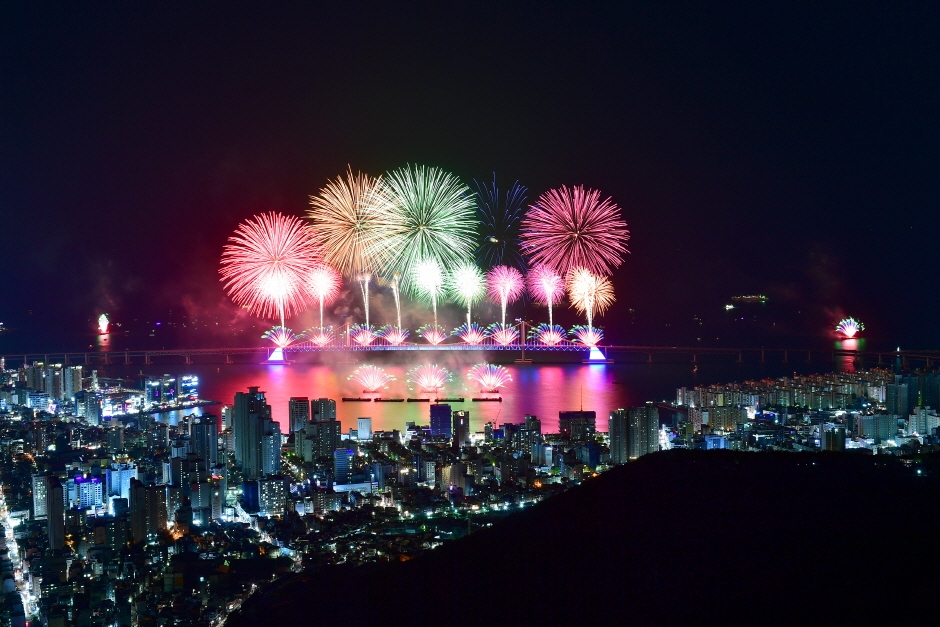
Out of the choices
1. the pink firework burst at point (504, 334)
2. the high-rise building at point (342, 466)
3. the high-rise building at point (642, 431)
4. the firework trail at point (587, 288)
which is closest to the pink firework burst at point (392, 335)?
the pink firework burst at point (504, 334)

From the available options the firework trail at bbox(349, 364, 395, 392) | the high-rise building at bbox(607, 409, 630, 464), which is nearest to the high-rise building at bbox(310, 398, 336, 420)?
the firework trail at bbox(349, 364, 395, 392)

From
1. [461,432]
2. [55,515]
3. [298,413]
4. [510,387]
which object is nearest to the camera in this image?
[55,515]

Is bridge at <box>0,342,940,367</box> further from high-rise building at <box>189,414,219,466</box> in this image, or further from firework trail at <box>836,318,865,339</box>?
high-rise building at <box>189,414,219,466</box>

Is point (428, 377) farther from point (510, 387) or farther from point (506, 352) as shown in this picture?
point (506, 352)

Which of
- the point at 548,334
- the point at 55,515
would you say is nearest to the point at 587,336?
the point at 548,334

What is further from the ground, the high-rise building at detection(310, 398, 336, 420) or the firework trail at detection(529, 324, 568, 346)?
the firework trail at detection(529, 324, 568, 346)

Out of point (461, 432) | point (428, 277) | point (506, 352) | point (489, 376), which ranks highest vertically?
point (428, 277)
